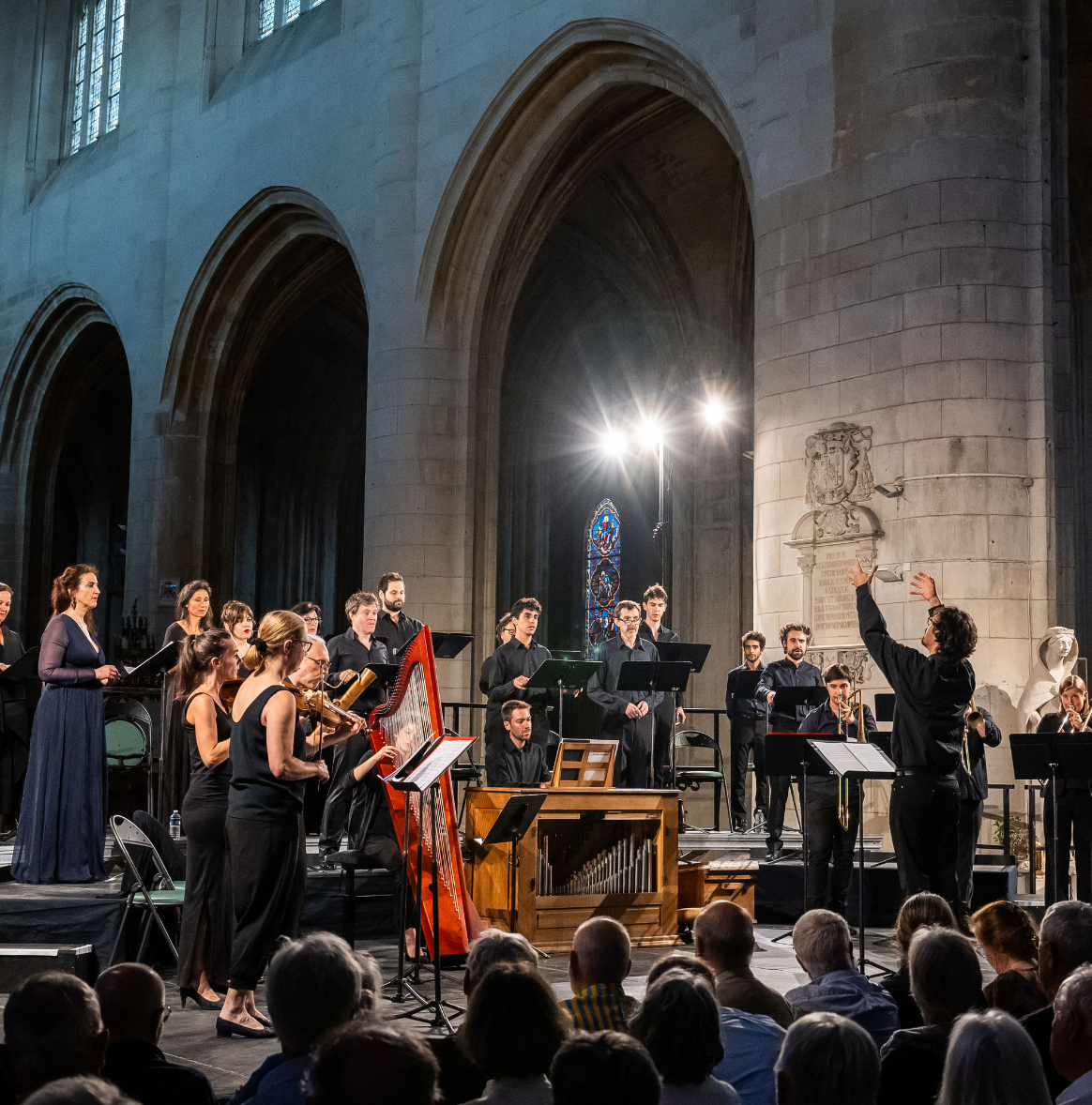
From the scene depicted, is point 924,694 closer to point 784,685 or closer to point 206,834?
point 206,834

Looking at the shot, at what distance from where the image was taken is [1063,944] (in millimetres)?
3248

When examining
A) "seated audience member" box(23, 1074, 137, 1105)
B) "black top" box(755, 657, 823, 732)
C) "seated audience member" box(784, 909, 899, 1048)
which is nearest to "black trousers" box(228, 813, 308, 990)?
"seated audience member" box(784, 909, 899, 1048)

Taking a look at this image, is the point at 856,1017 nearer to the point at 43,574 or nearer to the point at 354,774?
the point at 354,774

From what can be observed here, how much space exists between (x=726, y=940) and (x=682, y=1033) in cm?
86

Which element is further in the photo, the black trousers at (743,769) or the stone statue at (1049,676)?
the black trousers at (743,769)

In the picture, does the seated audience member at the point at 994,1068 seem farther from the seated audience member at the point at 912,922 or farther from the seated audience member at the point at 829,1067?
the seated audience member at the point at 912,922

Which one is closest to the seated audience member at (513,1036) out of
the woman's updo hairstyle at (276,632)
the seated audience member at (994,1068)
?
the seated audience member at (994,1068)

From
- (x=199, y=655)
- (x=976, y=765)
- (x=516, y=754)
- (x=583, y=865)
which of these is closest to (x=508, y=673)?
(x=516, y=754)

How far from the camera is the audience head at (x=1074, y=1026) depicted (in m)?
2.47

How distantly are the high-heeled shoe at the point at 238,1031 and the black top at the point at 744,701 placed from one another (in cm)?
542

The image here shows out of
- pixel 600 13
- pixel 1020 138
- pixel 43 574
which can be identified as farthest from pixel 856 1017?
pixel 43 574

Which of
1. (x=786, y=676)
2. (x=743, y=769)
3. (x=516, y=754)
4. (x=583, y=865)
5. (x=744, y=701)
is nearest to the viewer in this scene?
(x=583, y=865)

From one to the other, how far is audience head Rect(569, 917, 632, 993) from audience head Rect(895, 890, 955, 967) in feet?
3.30

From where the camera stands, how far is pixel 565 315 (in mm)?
20766
